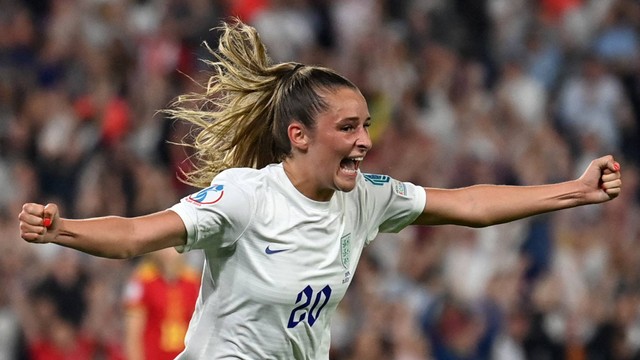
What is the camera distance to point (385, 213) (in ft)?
16.0

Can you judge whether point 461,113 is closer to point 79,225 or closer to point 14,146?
point 14,146

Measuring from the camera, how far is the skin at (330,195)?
390 cm

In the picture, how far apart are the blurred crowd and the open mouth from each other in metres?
4.59

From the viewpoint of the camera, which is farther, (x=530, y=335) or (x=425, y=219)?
(x=530, y=335)

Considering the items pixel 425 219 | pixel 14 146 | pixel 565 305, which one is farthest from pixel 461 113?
pixel 425 219

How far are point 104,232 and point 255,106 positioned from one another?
42.4 inches

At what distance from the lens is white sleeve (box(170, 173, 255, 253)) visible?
4242 mm

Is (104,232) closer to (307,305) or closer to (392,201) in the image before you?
(307,305)

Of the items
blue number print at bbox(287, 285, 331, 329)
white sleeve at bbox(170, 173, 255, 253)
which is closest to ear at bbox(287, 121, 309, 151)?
white sleeve at bbox(170, 173, 255, 253)

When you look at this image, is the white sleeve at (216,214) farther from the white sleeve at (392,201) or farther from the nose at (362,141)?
the white sleeve at (392,201)

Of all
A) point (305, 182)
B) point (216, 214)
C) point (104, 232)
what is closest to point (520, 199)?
point (305, 182)

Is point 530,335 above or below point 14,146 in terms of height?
below

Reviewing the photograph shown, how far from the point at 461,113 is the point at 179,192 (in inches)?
97.2

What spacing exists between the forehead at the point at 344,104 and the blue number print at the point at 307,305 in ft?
1.97
